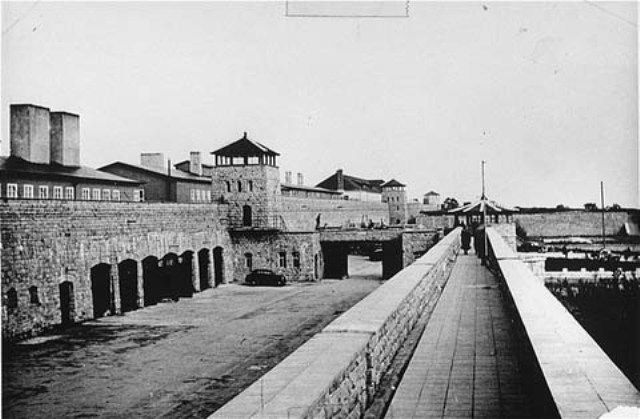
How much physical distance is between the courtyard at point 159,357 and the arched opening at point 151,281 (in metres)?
0.66

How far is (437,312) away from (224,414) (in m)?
9.45

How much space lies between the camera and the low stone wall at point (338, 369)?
4.41 meters

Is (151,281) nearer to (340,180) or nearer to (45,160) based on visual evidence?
(45,160)

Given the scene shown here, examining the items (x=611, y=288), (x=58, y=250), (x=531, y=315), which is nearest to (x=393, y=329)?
(x=531, y=315)

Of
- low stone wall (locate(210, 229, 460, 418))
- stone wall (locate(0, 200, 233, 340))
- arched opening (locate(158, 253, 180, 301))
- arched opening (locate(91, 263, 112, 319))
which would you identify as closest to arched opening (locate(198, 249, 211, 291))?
arched opening (locate(158, 253, 180, 301))

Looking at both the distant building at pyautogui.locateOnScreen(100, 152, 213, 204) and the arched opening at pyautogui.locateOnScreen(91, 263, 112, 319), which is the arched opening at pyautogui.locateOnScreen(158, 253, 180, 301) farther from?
the distant building at pyautogui.locateOnScreen(100, 152, 213, 204)

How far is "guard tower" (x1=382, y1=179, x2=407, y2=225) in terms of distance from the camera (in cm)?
7956

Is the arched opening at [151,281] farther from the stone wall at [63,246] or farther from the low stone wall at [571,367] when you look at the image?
the low stone wall at [571,367]

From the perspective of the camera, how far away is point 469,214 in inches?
1697

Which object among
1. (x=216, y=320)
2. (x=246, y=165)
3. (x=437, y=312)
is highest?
→ (x=246, y=165)

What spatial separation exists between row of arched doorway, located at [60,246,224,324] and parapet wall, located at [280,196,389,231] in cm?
681

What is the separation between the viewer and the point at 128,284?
2683 centimetres

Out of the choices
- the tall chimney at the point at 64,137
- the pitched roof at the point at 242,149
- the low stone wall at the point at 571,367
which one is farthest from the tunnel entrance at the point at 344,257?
the low stone wall at the point at 571,367

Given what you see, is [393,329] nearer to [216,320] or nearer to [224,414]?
[224,414]
